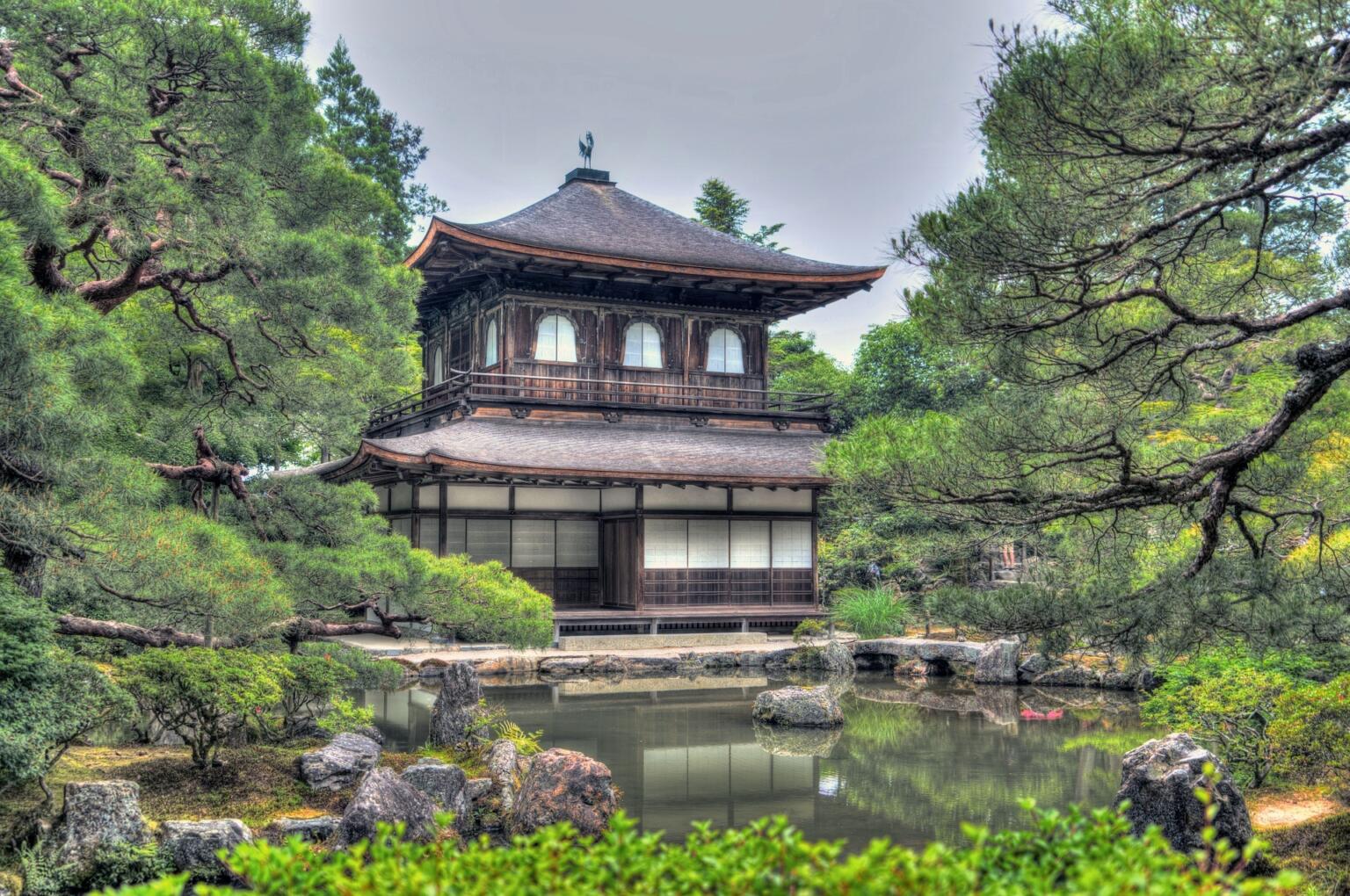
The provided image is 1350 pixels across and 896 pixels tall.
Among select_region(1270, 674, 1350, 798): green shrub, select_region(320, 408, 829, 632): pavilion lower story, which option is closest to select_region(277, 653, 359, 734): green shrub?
select_region(1270, 674, 1350, 798): green shrub

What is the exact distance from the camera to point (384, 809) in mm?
7242

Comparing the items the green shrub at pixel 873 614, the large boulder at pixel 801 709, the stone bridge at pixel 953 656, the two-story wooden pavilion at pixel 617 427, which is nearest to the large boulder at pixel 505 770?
the large boulder at pixel 801 709

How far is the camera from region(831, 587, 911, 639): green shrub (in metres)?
19.6

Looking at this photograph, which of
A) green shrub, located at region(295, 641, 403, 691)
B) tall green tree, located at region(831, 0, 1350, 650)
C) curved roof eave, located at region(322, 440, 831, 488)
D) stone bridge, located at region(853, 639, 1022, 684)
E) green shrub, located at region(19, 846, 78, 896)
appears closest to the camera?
tall green tree, located at region(831, 0, 1350, 650)

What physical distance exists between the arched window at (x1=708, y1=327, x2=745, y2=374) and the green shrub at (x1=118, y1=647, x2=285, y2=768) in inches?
595

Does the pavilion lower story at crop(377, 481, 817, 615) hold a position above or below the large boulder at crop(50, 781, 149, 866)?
above

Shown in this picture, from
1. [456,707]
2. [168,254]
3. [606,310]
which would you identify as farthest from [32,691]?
[606,310]

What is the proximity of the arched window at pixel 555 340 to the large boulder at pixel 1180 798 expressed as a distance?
48.9ft

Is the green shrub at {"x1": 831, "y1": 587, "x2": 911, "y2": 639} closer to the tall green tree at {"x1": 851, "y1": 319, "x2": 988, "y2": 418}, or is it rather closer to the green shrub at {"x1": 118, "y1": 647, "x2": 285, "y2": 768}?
the tall green tree at {"x1": 851, "y1": 319, "x2": 988, "y2": 418}

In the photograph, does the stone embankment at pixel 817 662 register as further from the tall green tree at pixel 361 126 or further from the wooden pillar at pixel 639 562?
the tall green tree at pixel 361 126

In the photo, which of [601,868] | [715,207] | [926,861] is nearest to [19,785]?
[601,868]

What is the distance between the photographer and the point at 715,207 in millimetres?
34812

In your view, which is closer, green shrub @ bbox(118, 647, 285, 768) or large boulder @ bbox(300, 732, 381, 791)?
green shrub @ bbox(118, 647, 285, 768)

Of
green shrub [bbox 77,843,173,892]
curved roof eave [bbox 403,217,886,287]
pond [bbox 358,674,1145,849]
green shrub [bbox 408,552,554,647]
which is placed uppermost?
curved roof eave [bbox 403,217,886,287]
